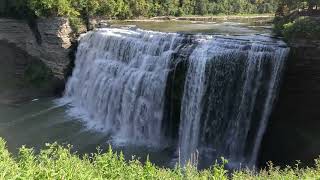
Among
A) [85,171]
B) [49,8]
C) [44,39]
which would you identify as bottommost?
[85,171]

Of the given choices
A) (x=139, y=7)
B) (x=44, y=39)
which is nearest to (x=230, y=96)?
(x=44, y=39)

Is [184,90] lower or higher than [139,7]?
lower

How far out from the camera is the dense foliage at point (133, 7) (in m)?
26.0

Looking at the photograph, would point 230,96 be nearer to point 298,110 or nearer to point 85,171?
point 298,110

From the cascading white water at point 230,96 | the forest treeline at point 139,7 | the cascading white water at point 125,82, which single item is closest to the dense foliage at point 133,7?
the forest treeline at point 139,7

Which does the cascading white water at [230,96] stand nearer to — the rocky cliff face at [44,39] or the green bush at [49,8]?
the rocky cliff face at [44,39]

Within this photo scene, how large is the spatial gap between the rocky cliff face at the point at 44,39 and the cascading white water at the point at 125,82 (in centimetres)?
125

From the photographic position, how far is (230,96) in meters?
16.8

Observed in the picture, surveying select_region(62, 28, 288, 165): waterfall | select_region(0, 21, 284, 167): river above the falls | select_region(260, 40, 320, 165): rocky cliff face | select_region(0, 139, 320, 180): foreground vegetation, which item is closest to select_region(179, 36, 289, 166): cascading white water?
select_region(62, 28, 288, 165): waterfall

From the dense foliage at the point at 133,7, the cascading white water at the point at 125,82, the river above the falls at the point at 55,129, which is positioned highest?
the dense foliage at the point at 133,7

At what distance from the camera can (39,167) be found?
31.3ft

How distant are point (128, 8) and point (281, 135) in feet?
62.1

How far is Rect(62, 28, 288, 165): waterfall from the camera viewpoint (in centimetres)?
1630

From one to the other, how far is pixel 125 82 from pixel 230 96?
613cm
